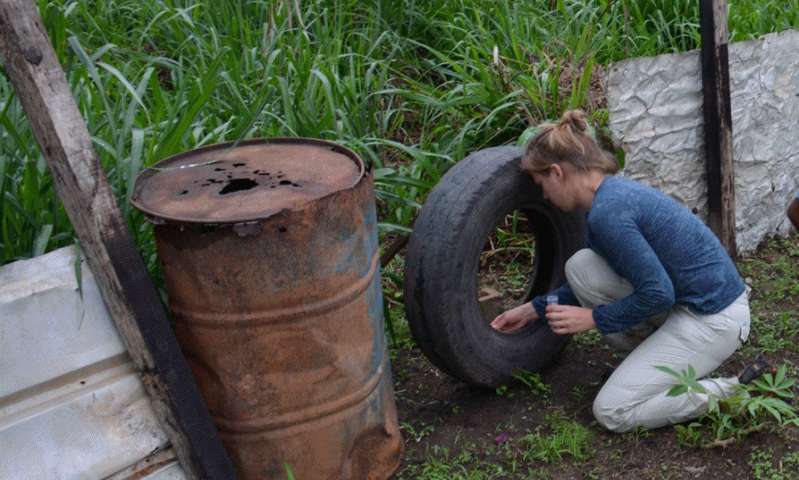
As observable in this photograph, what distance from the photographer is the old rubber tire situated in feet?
11.2

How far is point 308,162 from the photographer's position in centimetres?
312

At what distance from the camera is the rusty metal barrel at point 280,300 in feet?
8.98

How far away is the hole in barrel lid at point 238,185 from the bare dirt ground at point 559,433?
1102 millimetres

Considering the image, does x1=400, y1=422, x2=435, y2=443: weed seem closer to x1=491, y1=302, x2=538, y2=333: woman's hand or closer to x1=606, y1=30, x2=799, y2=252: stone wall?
x1=491, y1=302, x2=538, y2=333: woman's hand

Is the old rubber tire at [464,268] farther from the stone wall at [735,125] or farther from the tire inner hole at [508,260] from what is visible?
the stone wall at [735,125]

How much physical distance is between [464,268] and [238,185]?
0.90 meters

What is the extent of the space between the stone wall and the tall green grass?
10.6 inches

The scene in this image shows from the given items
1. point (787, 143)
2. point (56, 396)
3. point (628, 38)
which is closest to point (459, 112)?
point (628, 38)

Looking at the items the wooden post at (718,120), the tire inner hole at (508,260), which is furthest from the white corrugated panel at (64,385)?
the wooden post at (718,120)

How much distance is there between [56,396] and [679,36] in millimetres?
3859

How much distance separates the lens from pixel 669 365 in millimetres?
→ 3422

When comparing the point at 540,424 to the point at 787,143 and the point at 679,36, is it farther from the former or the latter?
the point at 679,36

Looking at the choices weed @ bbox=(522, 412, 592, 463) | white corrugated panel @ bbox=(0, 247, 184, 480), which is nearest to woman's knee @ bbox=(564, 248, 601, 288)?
weed @ bbox=(522, 412, 592, 463)

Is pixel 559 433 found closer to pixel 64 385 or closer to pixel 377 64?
pixel 64 385
